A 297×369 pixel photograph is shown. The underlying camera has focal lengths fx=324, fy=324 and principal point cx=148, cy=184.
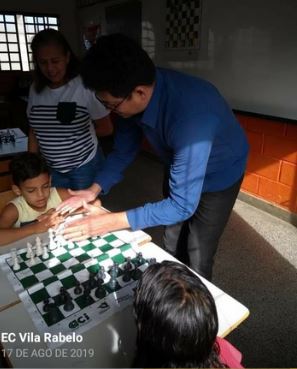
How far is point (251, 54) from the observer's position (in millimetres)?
2662

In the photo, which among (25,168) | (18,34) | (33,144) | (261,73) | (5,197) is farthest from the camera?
(18,34)

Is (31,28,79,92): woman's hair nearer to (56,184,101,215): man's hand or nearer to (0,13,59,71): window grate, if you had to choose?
(56,184,101,215): man's hand

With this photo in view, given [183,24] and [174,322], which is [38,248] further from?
[183,24]

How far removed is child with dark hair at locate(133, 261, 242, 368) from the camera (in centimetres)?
63

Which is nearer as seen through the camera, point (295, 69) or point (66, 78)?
point (66, 78)

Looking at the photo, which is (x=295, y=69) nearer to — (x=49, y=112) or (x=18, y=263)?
(x=49, y=112)

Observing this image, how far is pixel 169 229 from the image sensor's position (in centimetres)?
146

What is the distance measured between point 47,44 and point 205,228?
1.11 m

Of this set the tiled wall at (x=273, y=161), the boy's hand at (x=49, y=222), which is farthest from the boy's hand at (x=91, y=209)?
the tiled wall at (x=273, y=161)

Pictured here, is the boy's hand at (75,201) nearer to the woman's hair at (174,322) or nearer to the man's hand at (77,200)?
the man's hand at (77,200)

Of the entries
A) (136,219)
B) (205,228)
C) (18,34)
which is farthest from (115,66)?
(18,34)

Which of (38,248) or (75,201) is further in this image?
(75,201)

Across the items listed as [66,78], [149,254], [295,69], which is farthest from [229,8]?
[149,254]

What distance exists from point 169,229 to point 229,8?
2221mm
